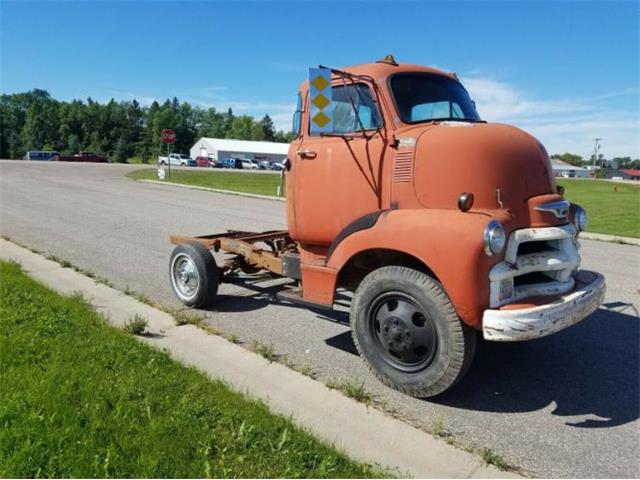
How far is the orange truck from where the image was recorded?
3.54 metres

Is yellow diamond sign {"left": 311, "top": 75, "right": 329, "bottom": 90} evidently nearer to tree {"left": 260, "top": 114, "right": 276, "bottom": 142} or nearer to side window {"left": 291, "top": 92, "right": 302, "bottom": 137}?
side window {"left": 291, "top": 92, "right": 302, "bottom": 137}

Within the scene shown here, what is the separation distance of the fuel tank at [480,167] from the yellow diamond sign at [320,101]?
0.79 m

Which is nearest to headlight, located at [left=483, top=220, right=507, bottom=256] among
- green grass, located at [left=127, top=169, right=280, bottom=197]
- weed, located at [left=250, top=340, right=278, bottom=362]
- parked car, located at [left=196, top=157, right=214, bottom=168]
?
weed, located at [left=250, top=340, right=278, bottom=362]

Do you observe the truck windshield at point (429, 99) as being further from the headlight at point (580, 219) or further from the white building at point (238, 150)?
the white building at point (238, 150)

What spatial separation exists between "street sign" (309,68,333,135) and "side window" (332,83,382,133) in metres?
0.35

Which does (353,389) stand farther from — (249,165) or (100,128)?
(100,128)

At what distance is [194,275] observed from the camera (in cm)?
596

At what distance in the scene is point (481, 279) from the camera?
3.45 meters

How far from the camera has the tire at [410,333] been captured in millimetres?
3605

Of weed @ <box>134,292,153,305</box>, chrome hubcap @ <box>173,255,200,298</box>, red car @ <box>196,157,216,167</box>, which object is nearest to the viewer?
chrome hubcap @ <box>173,255,200,298</box>

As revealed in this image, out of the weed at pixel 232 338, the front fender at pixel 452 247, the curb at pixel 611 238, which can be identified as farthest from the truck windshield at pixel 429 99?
the curb at pixel 611 238

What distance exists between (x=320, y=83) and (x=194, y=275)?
2897 millimetres

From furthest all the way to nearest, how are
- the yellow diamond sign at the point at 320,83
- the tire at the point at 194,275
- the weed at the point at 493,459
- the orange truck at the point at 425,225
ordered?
1. the tire at the point at 194,275
2. the yellow diamond sign at the point at 320,83
3. the orange truck at the point at 425,225
4. the weed at the point at 493,459

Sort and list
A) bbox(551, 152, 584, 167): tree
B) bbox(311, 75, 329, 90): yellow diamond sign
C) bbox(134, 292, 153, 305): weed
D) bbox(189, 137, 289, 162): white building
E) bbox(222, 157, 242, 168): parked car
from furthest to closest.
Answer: bbox(551, 152, 584, 167): tree
bbox(189, 137, 289, 162): white building
bbox(222, 157, 242, 168): parked car
bbox(134, 292, 153, 305): weed
bbox(311, 75, 329, 90): yellow diamond sign
